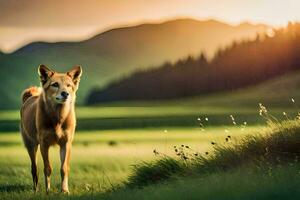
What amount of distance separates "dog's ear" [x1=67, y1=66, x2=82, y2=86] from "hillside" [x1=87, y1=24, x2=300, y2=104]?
1.36 metres

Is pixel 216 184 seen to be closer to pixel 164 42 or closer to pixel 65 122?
pixel 65 122

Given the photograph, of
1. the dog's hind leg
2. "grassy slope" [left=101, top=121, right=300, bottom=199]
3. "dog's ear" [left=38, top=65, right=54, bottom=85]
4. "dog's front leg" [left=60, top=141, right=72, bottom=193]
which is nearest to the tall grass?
"grassy slope" [left=101, top=121, right=300, bottom=199]

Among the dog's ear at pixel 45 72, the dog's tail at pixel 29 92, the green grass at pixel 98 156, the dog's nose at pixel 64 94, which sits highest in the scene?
the dog's ear at pixel 45 72

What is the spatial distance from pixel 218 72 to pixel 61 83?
8.09ft

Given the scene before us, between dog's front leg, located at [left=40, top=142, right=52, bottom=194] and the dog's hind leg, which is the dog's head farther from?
the dog's hind leg

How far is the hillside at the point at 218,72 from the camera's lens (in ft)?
31.5

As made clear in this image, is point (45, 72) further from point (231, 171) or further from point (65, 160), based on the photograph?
point (231, 171)

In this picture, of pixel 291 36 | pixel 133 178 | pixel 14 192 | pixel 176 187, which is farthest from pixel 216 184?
pixel 291 36

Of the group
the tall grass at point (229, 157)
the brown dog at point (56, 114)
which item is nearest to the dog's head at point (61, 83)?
the brown dog at point (56, 114)

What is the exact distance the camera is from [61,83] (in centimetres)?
802

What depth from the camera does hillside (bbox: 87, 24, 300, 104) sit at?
31.5 ft

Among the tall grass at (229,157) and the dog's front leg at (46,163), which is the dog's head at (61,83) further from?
the tall grass at (229,157)

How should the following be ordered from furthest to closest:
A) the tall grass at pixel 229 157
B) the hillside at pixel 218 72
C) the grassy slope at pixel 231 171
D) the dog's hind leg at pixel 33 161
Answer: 1. the hillside at pixel 218 72
2. the dog's hind leg at pixel 33 161
3. the tall grass at pixel 229 157
4. the grassy slope at pixel 231 171

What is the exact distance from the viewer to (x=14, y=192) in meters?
8.68
